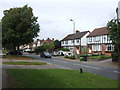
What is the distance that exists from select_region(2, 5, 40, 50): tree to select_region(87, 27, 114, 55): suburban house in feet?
71.2

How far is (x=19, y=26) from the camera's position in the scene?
38688 mm

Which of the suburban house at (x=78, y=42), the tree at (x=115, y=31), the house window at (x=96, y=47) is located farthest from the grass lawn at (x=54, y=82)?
the suburban house at (x=78, y=42)

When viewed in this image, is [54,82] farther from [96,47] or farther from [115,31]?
[96,47]

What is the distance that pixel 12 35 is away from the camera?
3769 cm

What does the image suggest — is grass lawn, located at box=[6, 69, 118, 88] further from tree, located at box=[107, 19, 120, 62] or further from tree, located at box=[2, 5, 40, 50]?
tree, located at box=[2, 5, 40, 50]

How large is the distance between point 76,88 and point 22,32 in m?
31.5

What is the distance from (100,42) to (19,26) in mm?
27319

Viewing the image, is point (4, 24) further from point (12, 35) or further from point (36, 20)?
point (36, 20)

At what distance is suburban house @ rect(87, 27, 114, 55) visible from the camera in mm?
53844

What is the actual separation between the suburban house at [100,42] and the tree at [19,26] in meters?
21.7

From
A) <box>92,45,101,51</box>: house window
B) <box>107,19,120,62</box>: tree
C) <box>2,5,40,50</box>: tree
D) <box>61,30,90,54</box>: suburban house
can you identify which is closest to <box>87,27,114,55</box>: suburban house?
<box>92,45,101,51</box>: house window

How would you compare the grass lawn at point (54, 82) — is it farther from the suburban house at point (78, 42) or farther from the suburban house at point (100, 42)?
the suburban house at point (78, 42)

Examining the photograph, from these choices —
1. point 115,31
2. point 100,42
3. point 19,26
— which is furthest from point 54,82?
point 100,42

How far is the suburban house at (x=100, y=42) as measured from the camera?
53844 millimetres
